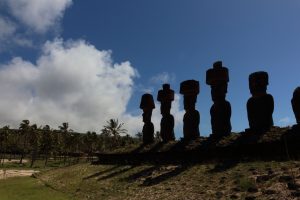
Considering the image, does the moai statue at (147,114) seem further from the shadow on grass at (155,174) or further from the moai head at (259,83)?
the moai head at (259,83)

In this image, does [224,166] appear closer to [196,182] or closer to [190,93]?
[196,182]

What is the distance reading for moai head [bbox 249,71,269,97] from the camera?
26.0 metres

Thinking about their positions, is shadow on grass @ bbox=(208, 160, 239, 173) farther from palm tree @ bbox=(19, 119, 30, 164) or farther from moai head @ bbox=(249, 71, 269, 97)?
palm tree @ bbox=(19, 119, 30, 164)

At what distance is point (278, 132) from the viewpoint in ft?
77.8

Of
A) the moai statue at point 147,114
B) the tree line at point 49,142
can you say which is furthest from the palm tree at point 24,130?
the moai statue at point 147,114

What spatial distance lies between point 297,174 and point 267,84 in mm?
11719

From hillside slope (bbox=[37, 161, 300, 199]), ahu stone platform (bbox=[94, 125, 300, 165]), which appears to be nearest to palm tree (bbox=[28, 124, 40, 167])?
ahu stone platform (bbox=[94, 125, 300, 165])

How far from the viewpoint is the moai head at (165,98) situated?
36125mm

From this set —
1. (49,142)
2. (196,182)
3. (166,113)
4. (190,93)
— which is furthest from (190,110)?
(49,142)

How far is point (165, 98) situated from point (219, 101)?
8.31 m

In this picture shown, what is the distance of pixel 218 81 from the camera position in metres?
29.2

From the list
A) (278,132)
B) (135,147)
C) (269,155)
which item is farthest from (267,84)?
(135,147)

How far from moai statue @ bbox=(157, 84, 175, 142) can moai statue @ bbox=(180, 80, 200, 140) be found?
317 centimetres

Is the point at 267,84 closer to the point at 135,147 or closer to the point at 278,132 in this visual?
the point at 278,132
